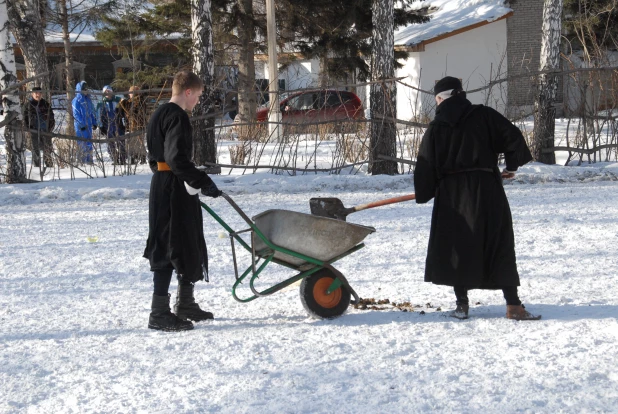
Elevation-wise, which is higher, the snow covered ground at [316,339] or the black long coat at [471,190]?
the black long coat at [471,190]

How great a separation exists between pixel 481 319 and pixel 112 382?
7.34ft

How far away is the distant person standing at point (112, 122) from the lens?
40.9ft

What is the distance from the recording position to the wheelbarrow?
485cm

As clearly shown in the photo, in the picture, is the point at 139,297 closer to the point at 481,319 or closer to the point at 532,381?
the point at 481,319

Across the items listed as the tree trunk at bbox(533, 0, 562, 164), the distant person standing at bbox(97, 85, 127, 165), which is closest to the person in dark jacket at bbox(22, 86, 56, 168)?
the distant person standing at bbox(97, 85, 127, 165)

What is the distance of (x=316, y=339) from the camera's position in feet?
15.2

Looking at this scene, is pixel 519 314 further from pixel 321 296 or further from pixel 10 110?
pixel 10 110

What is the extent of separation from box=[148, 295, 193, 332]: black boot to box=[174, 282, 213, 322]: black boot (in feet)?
0.43

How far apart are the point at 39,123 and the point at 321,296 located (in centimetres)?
840

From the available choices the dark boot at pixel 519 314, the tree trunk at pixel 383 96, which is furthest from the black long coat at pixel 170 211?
the tree trunk at pixel 383 96

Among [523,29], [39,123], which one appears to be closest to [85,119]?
[39,123]

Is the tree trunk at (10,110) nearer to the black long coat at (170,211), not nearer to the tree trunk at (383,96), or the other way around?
the tree trunk at (383,96)

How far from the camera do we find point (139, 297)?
19.1 ft

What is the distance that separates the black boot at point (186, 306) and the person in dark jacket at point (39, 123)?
761cm
